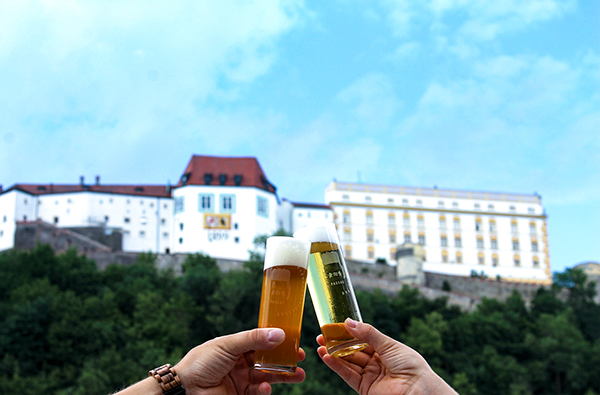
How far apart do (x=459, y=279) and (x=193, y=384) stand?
65.8m

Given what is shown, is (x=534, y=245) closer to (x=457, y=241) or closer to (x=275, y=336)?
(x=457, y=241)

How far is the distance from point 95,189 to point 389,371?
63.3 meters

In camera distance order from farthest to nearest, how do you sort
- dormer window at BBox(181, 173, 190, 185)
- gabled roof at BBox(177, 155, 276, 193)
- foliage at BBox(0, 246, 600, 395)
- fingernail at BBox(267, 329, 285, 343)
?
dormer window at BBox(181, 173, 190, 185) < gabled roof at BBox(177, 155, 276, 193) < foliage at BBox(0, 246, 600, 395) < fingernail at BBox(267, 329, 285, 343)

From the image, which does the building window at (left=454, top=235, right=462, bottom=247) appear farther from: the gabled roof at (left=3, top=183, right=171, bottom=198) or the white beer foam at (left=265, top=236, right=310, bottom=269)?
the white beer foam at (left=265, top=236, right=310, bottom=269)

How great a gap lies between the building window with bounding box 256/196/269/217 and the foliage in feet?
23.3

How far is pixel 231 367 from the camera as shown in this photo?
3205 millimetres

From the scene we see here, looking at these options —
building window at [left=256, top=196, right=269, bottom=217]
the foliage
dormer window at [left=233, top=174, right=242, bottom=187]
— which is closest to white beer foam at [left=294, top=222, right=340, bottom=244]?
the foliage

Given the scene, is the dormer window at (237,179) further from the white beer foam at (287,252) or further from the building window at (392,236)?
the white beer foam at (287,252)

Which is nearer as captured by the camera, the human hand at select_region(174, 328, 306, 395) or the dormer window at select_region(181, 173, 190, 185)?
the human hand at select_region(174, 328, 306, 395)

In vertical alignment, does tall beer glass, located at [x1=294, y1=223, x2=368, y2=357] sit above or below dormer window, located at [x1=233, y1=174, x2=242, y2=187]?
below

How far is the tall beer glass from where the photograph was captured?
330 centimetres

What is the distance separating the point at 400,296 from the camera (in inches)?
2216

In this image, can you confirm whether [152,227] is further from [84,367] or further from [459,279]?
[459,279]

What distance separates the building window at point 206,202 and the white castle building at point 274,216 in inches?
3.7
